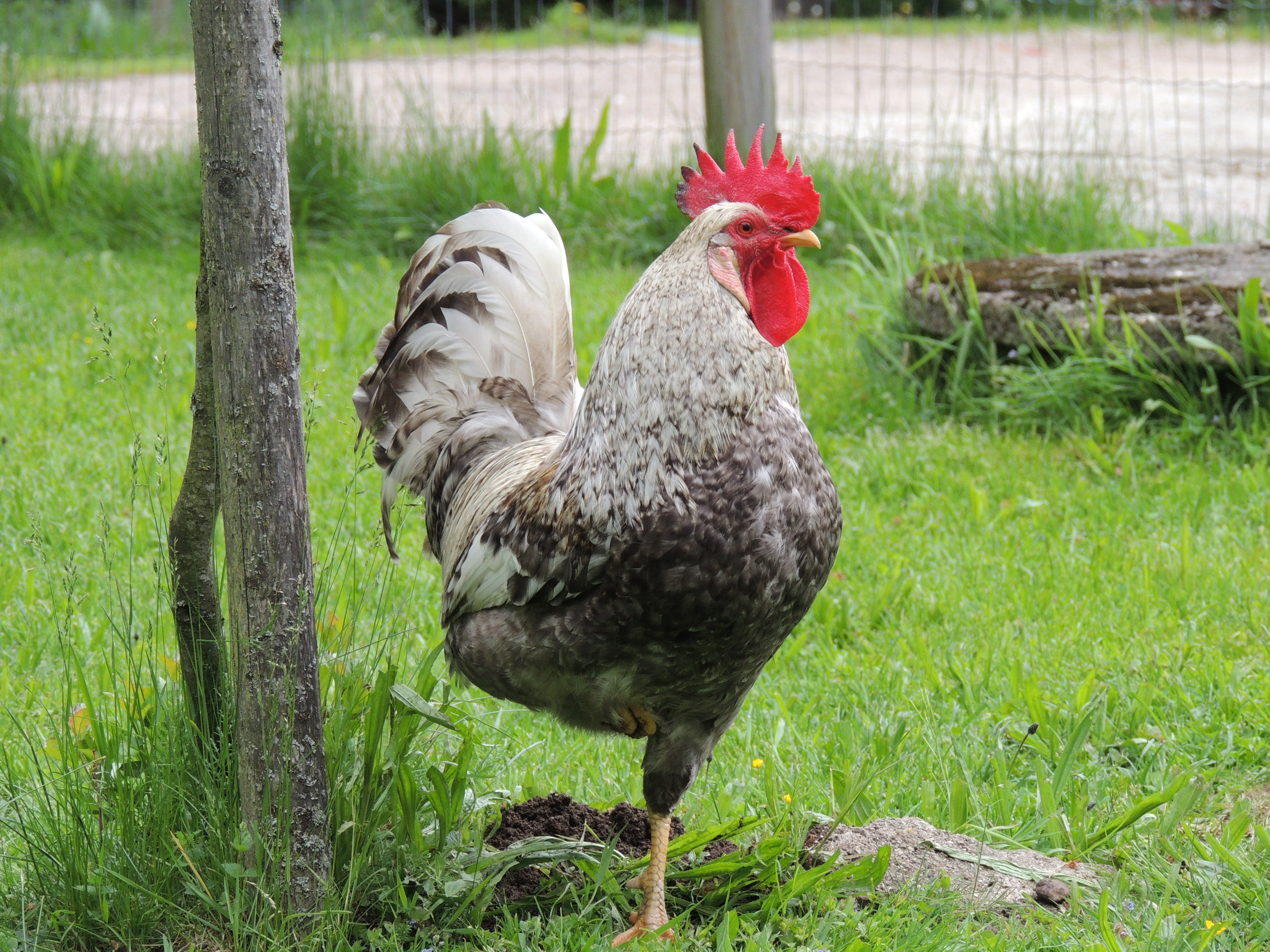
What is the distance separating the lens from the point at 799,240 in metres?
2.59

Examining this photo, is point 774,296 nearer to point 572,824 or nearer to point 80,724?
point 572,824

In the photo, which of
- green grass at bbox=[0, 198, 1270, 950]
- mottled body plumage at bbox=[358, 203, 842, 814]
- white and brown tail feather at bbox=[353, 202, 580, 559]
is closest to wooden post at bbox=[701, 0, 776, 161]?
green grass at bbox=[0, 198, 1270, 950]

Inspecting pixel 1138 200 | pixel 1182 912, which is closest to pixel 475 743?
pixel 1182 912

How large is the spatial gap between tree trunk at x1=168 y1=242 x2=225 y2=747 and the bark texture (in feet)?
13.0

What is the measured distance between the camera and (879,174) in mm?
7621

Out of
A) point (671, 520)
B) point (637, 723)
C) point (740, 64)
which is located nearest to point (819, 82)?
point (740, 64)

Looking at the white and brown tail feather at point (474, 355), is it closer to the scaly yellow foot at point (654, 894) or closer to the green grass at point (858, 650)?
the green grass at point (858, 650)

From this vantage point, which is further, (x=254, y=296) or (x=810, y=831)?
(x=810, y=831)

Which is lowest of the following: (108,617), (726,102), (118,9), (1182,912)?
(1182,912)

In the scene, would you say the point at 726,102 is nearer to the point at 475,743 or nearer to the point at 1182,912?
the point at 475,743

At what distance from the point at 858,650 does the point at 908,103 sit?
5.93m

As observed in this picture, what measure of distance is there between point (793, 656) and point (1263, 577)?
66.6 inches

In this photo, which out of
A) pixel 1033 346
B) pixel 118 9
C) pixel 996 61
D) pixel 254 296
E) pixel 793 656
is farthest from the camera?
pixel 996 61

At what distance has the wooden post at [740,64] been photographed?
286 inches
